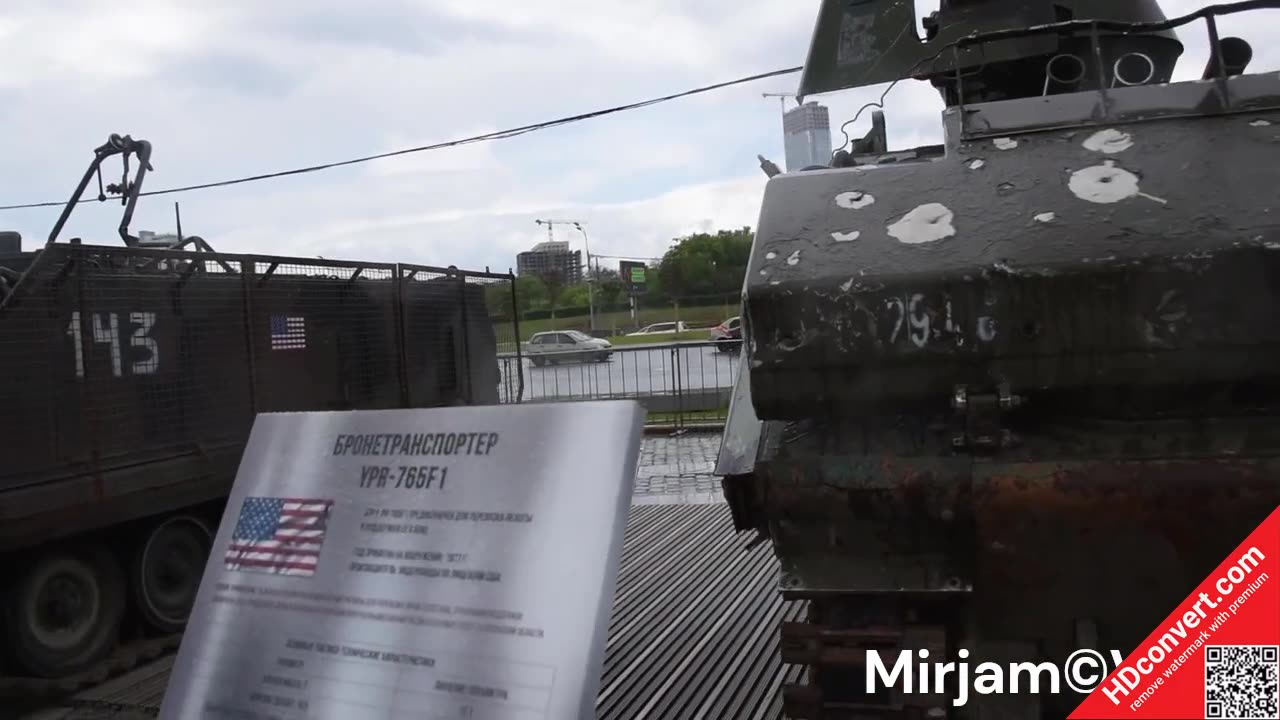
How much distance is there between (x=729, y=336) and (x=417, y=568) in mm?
17072

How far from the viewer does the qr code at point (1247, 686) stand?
2471 millimetres

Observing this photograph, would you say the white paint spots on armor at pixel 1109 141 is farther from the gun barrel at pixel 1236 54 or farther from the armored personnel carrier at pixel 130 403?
the armored personnel carrier at pixel 130 403

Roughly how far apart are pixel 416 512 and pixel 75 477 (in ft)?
13.4

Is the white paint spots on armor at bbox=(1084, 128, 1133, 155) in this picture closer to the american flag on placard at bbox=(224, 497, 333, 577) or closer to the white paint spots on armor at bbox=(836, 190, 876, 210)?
the white paint spots on armor at bbox=(836, 190, 876, 210)

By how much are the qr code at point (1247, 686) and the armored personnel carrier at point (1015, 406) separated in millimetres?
300

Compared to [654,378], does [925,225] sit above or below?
above

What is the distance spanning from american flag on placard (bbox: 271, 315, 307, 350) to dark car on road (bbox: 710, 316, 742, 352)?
442 centimetres

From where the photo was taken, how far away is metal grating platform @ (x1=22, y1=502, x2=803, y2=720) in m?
4.62

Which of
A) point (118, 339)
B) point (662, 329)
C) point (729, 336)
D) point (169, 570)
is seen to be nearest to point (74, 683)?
point (169, 570)

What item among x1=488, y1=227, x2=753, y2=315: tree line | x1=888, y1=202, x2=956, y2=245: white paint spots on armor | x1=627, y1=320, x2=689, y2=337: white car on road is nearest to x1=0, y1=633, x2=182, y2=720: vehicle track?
x1=888, y1=202, x2=956, y2=245: white paint spots on armor

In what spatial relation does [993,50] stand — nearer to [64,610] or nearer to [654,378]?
[64,610]

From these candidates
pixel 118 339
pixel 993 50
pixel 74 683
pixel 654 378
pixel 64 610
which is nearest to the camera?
pixel 993 50

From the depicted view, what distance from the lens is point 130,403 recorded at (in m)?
6.30

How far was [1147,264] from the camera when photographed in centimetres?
271
